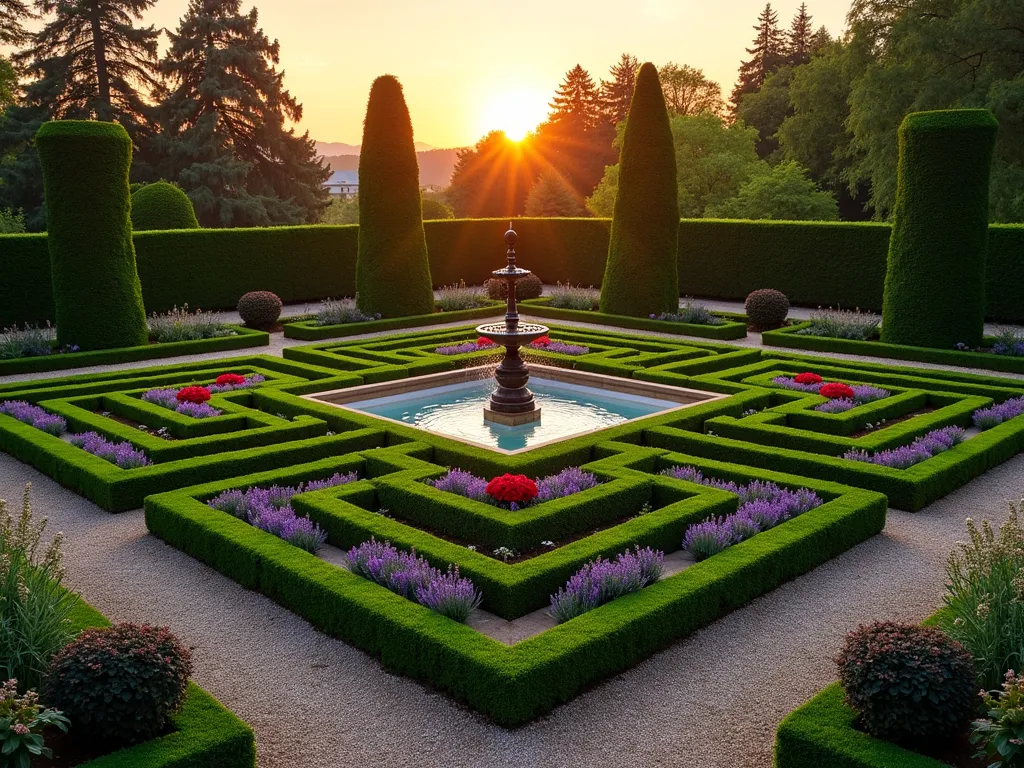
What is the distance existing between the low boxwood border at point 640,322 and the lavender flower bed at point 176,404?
1183 centimetres

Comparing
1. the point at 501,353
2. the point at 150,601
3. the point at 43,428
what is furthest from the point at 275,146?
the point at 150,601

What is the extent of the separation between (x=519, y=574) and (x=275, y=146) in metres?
46.1

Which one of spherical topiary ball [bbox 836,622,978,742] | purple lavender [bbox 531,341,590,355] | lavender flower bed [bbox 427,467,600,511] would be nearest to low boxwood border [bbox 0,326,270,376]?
purple lavender [bbox 531,341,590,355]

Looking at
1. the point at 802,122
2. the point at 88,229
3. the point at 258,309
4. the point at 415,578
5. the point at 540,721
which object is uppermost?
the point at 802,122

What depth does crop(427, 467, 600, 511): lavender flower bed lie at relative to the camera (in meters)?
9.45

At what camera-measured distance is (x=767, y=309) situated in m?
21.5

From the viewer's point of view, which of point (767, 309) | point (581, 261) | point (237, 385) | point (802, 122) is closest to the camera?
point (237, 385)

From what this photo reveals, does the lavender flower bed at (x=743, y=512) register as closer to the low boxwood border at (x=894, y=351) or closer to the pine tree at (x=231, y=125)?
the low boxwood border at (x=894, y=351)

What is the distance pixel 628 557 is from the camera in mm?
7523

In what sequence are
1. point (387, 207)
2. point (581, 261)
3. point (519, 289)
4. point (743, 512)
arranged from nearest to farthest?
point (743, 512)
point (387, 207)
point (519, 289)
point (581, 261)

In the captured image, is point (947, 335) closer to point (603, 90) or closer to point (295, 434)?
point (295, 434)

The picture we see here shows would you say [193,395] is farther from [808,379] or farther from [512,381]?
[808,379]

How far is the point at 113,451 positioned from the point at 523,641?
712cm

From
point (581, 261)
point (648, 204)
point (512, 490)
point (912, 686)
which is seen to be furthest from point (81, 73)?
point (912, 686)
